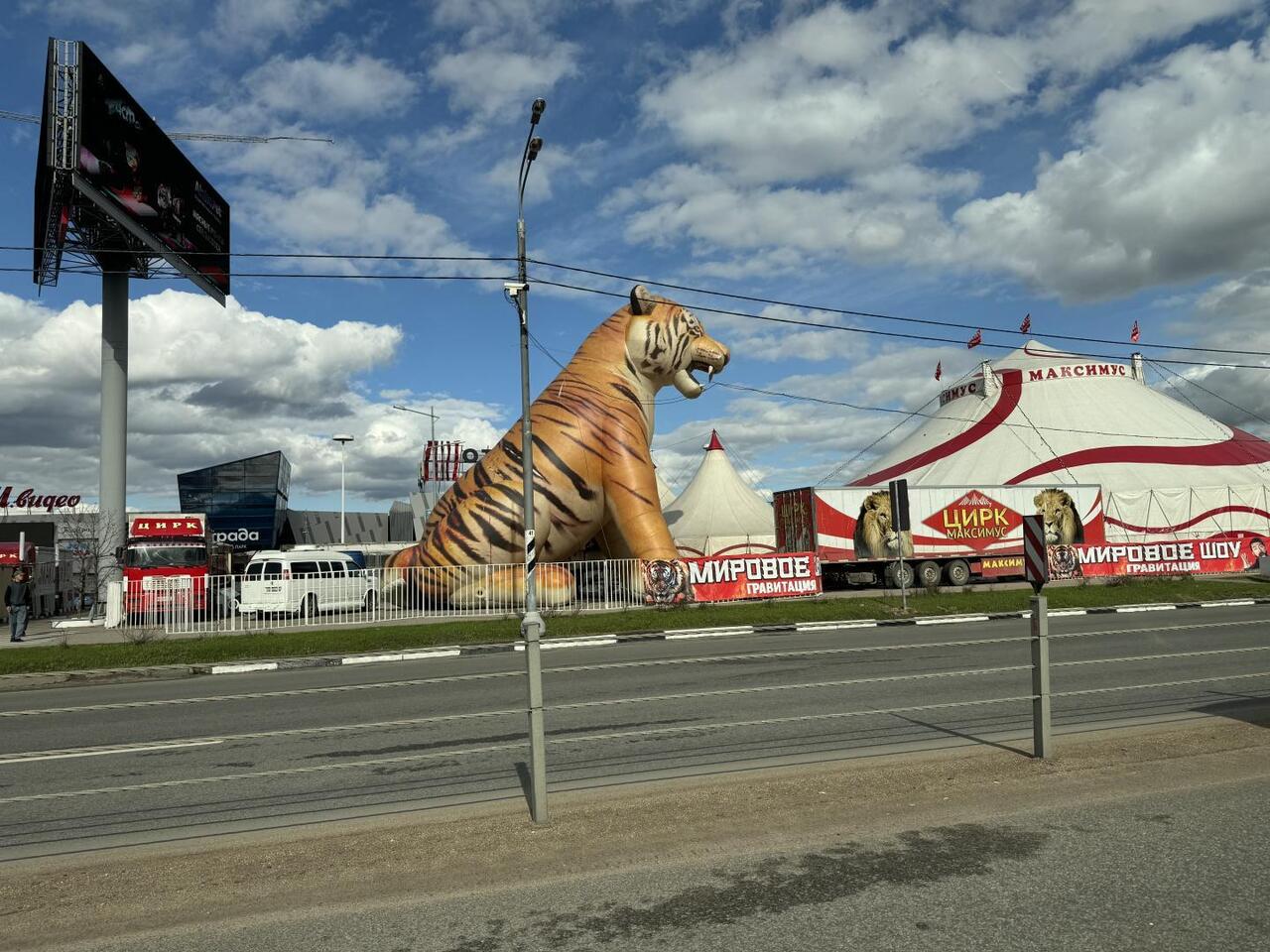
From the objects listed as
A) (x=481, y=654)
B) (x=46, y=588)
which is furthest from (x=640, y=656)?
(x=46, y=588)

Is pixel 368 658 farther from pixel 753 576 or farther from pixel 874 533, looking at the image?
pixel 874 533

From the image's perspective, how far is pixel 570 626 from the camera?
18.0 m

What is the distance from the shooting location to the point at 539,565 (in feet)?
68.5

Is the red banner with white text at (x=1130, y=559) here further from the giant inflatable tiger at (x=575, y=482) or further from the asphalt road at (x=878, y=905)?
the asphalt road at (x=878, y=905)

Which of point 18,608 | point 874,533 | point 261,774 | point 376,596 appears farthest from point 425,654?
point 874,533

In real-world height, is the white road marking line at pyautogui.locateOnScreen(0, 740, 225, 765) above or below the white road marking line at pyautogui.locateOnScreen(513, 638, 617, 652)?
above

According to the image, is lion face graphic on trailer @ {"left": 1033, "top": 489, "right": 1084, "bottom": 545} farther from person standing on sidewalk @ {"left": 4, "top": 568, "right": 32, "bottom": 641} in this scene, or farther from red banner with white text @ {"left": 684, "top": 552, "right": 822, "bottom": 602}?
person standing on sidewalk @ {"left": 4, "top": 568, "right": 32, "bottom": 641}

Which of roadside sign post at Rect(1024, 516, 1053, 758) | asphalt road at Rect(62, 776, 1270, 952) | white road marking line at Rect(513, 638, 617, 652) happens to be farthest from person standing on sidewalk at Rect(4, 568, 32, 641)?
roadside sign post at Rect(1024, 516, 1053, 758)

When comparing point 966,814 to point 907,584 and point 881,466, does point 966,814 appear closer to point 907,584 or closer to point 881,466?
point 907,584

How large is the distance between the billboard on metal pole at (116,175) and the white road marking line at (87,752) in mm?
18378

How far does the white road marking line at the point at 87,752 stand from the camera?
26.0 ft

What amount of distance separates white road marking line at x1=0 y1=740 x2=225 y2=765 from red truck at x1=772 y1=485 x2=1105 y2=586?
826 inches

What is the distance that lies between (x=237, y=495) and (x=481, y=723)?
63799 millimetres

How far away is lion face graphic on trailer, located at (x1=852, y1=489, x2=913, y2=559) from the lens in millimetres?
27422
